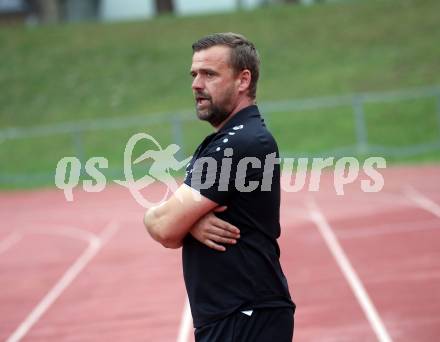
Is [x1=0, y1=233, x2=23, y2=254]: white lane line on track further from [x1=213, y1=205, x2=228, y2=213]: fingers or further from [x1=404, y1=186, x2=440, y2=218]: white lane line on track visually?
[x1=213, y1=205, x2=228, y2=213]: fingers

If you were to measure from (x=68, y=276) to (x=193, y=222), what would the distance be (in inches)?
320

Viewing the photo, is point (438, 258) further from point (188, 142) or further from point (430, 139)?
point (188, 142)

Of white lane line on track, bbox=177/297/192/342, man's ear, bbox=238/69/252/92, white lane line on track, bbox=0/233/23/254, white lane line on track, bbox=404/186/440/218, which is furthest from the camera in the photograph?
white lane line on track, bbox=0/233/23/254

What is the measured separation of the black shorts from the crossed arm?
29 centimetres

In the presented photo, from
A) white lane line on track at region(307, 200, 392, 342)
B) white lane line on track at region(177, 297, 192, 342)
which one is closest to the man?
white lane line on track at region(307, 200, 392, 342)

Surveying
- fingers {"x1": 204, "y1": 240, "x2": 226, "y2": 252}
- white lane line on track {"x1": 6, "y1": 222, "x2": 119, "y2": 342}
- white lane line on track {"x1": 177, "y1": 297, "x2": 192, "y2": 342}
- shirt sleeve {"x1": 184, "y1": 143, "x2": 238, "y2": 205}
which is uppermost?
shirt sleeve {"x1": 184, "y1": 143, "x2": 238, "y2": 205}

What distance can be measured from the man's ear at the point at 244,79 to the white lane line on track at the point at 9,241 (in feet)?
36.4

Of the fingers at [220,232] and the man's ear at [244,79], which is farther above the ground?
the man's ear at [244,79]

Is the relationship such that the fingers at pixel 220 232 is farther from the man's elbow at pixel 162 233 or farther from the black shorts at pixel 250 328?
the black shorts at pixel 250 328

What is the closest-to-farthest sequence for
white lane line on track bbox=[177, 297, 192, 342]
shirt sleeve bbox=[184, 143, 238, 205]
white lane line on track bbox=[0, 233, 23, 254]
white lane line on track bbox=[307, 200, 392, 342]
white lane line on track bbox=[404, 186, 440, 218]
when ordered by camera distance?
shirt sleeve bbox=[184, 143, 238, 205] < white lane line on track bbox=[307, 200, 392, 342] < white lane line on track bbox=[177, 297, 192, 342] < white lane line on track bbox=[404, 186, 440, 218] < white lane line on track bbox=[0, 233, 23, 254]

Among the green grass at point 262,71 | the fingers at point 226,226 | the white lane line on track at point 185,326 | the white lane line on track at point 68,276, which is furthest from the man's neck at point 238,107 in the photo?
the green grass at point 262,71

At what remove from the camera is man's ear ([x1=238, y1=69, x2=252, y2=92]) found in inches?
142

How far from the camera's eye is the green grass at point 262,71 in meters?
25.3

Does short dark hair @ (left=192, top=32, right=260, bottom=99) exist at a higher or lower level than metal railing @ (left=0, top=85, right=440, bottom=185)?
higher
